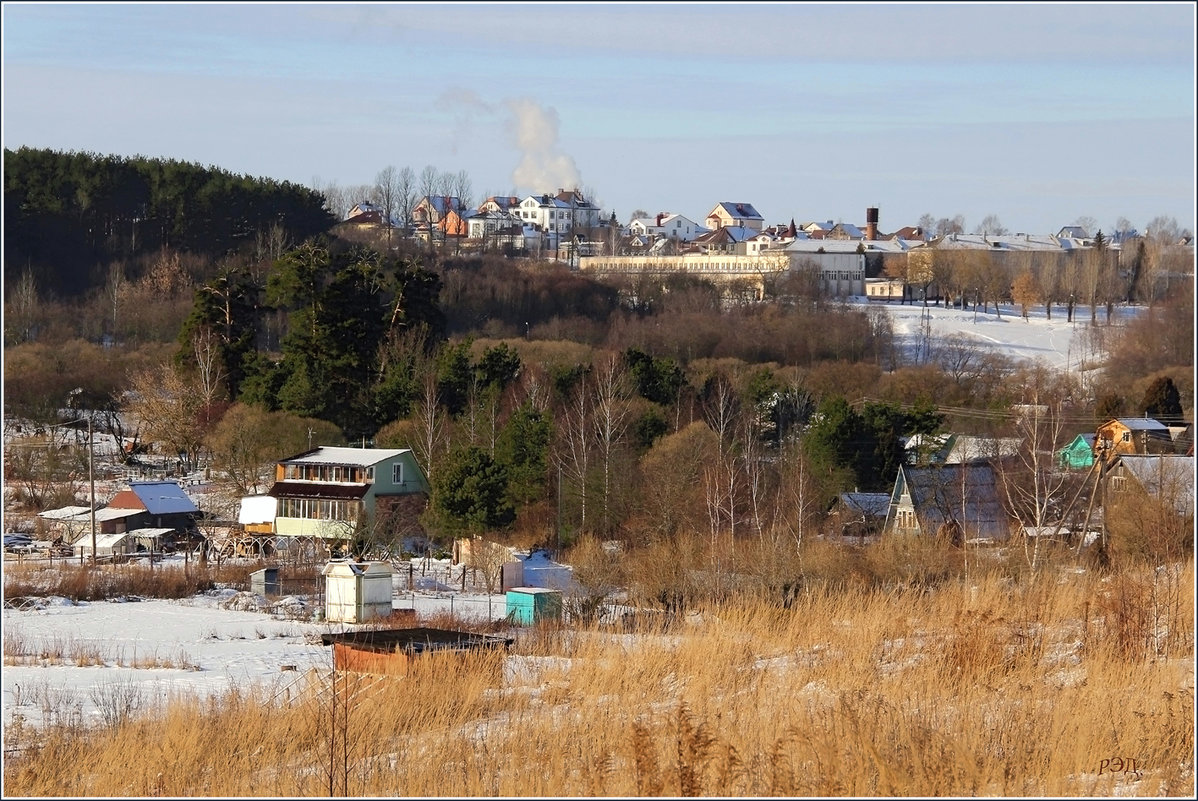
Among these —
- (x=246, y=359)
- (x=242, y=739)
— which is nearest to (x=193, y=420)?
(x=246, y=359)

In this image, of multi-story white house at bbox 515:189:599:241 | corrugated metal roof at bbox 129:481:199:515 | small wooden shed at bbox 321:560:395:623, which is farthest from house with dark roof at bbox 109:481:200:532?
multi-story white house at bbox 515:189:599:241

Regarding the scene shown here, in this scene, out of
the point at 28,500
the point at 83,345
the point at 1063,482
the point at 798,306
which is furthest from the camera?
the point at 798,306

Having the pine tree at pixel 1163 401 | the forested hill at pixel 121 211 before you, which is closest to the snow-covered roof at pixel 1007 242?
the forested hill at pixel 121 211

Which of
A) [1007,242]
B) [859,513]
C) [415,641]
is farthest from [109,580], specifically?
[1007,242]

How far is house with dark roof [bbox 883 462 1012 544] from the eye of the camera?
59.5ft

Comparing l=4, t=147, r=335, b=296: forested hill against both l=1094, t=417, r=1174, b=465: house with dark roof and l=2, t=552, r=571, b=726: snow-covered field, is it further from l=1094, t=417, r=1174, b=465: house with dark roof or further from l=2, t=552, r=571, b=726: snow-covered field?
l=1094, t=417, r=1174, b=465: house with dark roof

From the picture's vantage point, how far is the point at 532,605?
1342 centimetres

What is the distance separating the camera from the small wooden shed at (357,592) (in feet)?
45.1

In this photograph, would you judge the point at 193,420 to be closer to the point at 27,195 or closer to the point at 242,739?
the point at 27,195

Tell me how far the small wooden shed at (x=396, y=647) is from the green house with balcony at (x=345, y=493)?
11.0m

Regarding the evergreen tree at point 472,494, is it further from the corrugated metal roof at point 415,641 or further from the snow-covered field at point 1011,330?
the snow-covered field at point 1011,330

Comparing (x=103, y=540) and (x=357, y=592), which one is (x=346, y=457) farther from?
(x=357, y=592)

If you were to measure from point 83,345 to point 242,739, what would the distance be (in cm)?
2619

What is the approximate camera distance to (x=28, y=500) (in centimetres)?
2281
